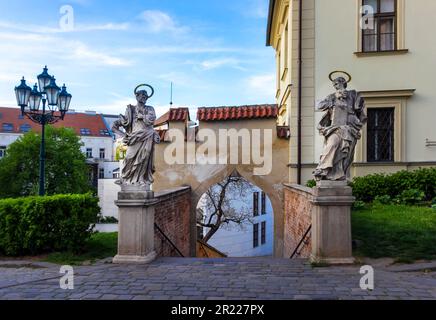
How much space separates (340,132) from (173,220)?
5343 mm

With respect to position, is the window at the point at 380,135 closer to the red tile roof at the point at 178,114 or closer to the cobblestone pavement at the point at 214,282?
the red tile roof at the point at 178,114

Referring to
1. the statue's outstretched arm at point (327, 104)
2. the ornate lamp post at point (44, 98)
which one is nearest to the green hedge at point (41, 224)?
the ornate lamp post at point (44, 98)

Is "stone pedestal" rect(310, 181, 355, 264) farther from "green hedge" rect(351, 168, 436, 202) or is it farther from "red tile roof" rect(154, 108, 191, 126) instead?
"red tile roof" rect(154, 108, 191, 126)

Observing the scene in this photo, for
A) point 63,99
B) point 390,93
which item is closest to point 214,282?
point 63,99

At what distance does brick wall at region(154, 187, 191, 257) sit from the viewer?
8852 millimetres

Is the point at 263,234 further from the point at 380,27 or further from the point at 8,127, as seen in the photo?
the point at 8,127

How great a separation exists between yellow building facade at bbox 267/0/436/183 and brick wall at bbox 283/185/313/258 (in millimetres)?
1569

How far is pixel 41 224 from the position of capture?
326 inches

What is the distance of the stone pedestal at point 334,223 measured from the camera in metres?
6.98

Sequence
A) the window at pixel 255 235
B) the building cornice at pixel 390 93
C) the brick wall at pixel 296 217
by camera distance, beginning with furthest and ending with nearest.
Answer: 1. the window at pixel 255 235
2. the building cornice at pixel 390 93
3. the brick wall at pixel 296 217

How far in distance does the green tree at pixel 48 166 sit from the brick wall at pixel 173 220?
96.9ft
